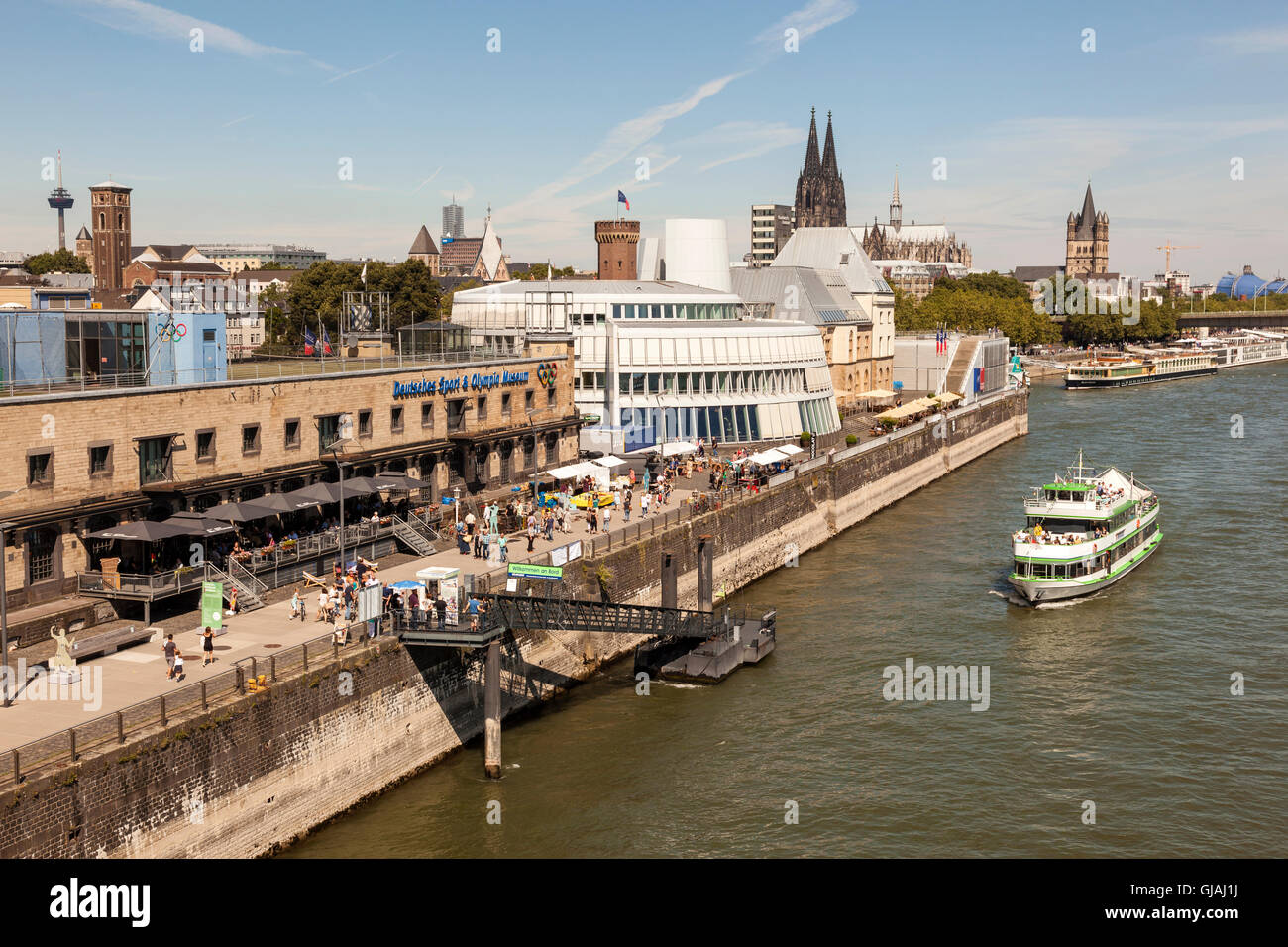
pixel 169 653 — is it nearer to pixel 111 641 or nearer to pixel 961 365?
pixel 111 641

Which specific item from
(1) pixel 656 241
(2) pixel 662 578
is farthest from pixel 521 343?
(1) pixel 656 241

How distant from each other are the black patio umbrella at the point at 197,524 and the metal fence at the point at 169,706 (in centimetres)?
638

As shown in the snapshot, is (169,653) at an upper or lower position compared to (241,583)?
lower

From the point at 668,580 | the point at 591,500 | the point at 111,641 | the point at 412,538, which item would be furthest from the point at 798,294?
the point at 111,641

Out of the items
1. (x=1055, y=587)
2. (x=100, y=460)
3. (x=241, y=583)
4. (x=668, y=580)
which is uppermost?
(x=100, y=460)

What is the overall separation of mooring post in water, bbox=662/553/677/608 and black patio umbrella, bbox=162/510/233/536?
18118 millimetres

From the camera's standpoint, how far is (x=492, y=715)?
38906 millimetres

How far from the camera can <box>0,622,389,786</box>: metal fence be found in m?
27.6

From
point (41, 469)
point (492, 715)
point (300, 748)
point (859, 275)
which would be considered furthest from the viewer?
point (859, 275)

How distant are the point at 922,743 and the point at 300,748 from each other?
778 inches

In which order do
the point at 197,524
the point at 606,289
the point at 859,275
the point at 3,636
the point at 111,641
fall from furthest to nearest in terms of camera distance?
the point at 859,275 < the point at 606,289 < the point at 197,524 < the point at 111,641 < the point at 3,636

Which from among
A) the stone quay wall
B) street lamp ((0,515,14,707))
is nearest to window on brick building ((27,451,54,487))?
street lamp ((0,515,14,707))

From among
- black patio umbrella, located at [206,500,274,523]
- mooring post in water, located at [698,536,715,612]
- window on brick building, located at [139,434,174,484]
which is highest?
window on brick building, located at [139,434,174,484]

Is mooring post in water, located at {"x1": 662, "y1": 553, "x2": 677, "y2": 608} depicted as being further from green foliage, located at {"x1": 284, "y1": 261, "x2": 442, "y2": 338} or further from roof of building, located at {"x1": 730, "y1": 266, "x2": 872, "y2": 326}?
green foliage, located at {"x1": 284, "y1": 261, "x2": 442, "y2": 338}
